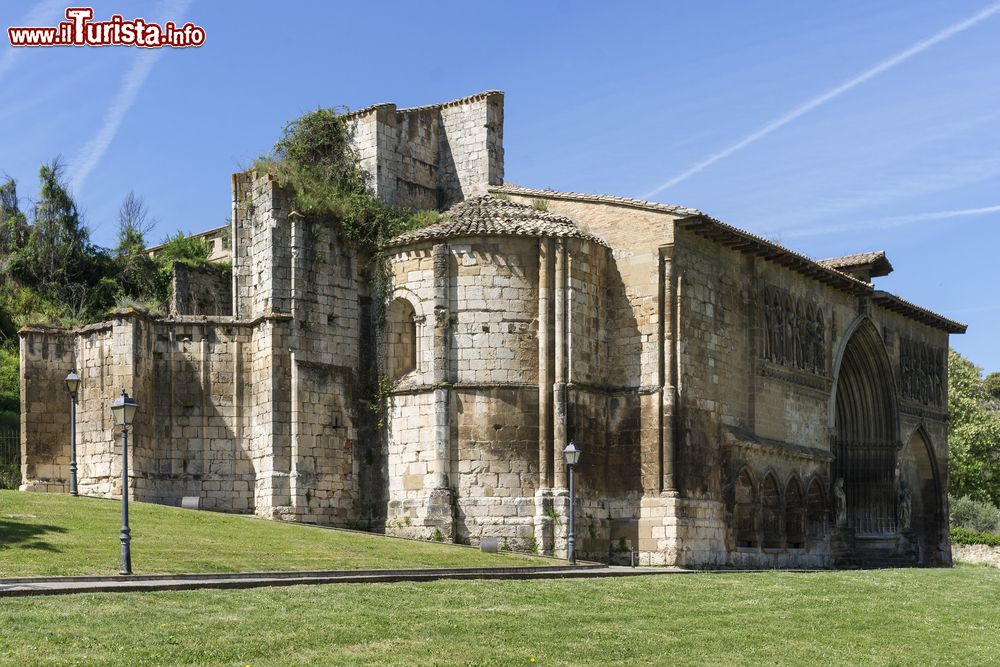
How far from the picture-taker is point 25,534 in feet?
80.0

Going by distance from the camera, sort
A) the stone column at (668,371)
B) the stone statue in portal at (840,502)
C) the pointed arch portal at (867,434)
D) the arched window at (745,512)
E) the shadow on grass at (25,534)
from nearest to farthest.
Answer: the shadow on grass at (25,534)
the stone column at (668,371)
the arched window at (745,512)
the stone statue in portal at (840,502)
the pointed arch portal at (867,434)

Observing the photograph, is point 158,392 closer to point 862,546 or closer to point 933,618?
point 933,618

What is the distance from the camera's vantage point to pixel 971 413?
66938mm

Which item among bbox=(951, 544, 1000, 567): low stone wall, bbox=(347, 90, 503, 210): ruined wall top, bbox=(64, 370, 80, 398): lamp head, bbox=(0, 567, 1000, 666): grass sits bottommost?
bbox=(951, 544, 1000, 567): low stone wall

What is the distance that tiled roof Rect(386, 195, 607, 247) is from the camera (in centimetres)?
3503

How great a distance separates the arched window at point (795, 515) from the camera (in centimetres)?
4106

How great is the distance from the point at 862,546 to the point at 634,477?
52.9 feet

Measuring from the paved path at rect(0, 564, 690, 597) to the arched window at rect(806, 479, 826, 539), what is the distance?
1514 cm

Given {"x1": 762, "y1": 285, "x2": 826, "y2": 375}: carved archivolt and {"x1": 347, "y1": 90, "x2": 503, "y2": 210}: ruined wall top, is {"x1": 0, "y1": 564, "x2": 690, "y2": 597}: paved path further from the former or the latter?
{"x1": 347, "y1": 90, "x2": 503, "y2": 210}: ruined wall top

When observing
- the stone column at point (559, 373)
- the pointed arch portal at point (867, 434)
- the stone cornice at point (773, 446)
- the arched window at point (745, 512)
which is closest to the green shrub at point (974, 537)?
the pointed arch portal at point (867, 434)

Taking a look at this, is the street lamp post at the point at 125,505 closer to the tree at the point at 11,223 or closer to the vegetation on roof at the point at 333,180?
the vegetation on roof at the point at 333,180

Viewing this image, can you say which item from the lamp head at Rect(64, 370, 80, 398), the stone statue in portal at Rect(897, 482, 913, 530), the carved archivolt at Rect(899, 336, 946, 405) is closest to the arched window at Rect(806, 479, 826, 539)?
the stone statue in portal at Rect(897, 482, 913, 530)

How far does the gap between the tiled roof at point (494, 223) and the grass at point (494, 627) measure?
1272cm

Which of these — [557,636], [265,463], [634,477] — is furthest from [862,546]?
[557,636]
